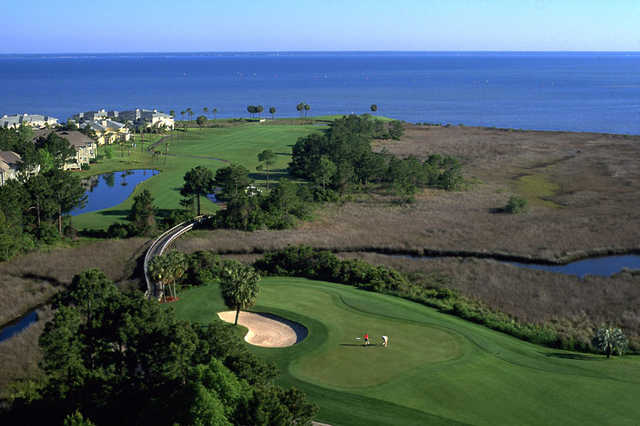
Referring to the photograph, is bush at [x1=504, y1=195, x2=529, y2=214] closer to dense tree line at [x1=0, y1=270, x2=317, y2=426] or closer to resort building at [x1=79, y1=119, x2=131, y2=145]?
dense tree line at [x1=0, y1=270, x2=317, y2=426]

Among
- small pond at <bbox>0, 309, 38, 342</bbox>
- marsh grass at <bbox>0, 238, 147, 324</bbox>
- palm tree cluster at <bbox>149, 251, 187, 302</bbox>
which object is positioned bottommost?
small pond at <bbox>0, 309, 38, 342</bbox>

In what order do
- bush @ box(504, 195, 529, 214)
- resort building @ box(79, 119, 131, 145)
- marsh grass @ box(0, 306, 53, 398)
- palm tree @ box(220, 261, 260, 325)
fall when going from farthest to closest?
resort building @ box(79, 119, 131, 145) → bush @ box(504, 195, 529, 214) → palm tree @ box(220, 261, 260, 325) → marsh grass @ box(0, 306, 53, 398)

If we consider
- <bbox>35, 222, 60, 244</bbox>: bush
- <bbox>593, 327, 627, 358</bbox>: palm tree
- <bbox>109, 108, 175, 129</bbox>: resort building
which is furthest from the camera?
<bbox>109, 108, 175, 129</bbox>: resort building

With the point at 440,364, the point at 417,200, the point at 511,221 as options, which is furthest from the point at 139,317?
the point at 417,200

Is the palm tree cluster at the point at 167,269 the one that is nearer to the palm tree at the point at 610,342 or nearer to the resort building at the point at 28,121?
the palm tree at the point at 610,342

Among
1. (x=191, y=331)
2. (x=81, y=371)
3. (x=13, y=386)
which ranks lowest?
(x=13, y=386)

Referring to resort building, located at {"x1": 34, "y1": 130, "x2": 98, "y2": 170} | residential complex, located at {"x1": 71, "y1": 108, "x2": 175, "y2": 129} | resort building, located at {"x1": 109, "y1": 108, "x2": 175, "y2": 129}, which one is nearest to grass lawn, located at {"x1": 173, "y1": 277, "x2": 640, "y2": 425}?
resort building, located at {"x1": 34, "y1": 130, "x2": 98, "y2": 170}

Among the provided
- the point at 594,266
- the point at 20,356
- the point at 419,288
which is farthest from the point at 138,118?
the point at 20,356

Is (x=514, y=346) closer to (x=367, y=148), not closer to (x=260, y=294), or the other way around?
(x=260, y=294)
